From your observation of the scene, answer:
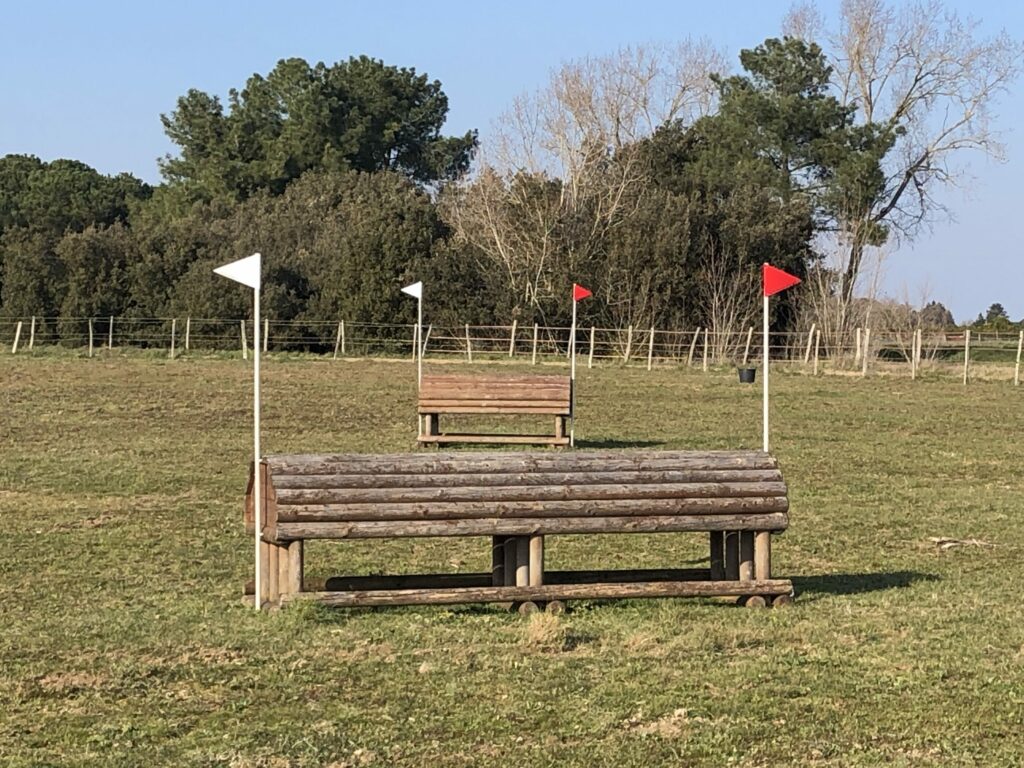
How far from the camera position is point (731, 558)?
836 cm

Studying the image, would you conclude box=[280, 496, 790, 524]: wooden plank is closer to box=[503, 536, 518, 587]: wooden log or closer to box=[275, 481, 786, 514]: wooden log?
box=[275, 481, 786, 514]: wooden log

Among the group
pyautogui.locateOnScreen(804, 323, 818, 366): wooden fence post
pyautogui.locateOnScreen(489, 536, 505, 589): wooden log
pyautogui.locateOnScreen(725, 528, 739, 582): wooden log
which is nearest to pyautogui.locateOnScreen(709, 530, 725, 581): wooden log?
pyautogui.locateOnScreen(725, 528, 739, 582): wooden log

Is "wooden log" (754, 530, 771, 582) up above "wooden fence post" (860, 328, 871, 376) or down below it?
below

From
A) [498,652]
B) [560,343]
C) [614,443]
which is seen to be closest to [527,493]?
[498,652]

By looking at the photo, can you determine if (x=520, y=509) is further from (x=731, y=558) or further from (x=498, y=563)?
(x=731, y=558)

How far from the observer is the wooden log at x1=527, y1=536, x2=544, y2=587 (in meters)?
7.90

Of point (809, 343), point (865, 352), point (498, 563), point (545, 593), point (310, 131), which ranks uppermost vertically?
point (310, 131)

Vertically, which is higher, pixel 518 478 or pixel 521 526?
pixel 518 478

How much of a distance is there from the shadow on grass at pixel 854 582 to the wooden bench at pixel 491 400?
9445mm

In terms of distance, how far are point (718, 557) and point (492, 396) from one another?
418 inches

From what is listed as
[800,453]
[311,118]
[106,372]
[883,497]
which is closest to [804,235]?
[311,118]

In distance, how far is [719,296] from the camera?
51.0 metres

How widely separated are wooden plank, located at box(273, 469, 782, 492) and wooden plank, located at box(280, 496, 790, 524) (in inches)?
5.4

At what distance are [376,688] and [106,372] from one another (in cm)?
2827
